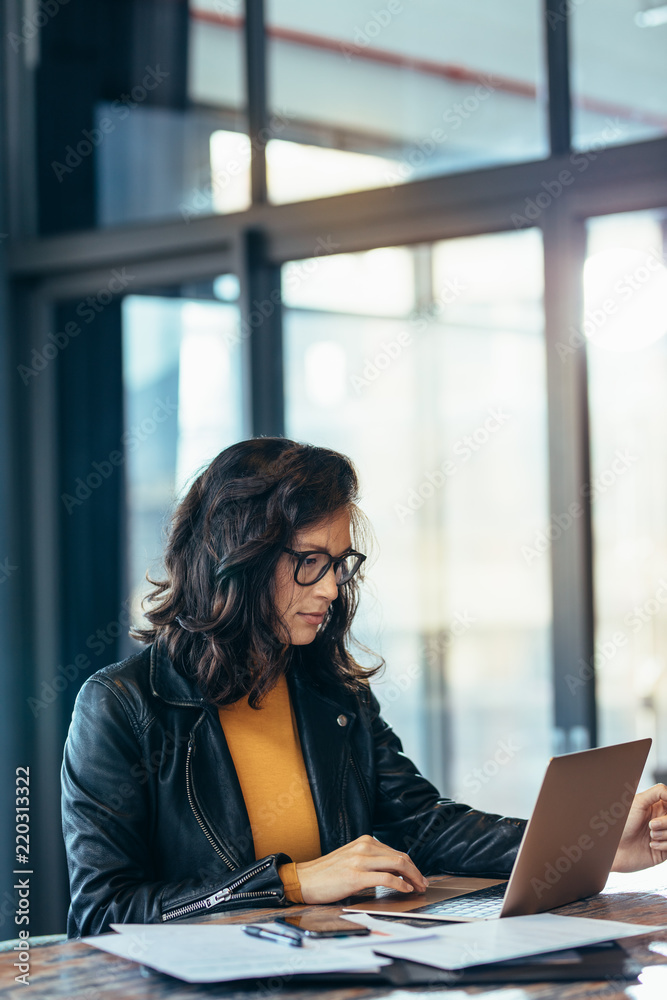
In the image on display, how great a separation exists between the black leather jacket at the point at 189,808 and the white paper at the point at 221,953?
0.21 metres

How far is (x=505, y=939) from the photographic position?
4.14 feet

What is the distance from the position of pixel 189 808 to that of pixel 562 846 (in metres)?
0.56

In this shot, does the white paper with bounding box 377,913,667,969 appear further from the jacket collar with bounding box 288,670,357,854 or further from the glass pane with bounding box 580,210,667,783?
the glass pane with bounding box 580,210,667,783

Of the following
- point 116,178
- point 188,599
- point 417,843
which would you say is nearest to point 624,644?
point 417,843

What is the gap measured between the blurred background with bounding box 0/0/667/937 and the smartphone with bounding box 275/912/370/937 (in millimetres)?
1333

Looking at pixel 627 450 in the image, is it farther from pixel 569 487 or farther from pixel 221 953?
pixel 221 953

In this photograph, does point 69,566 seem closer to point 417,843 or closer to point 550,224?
point 550,224

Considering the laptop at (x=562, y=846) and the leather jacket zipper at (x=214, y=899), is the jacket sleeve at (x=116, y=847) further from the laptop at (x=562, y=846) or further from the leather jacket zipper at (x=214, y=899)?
the laptop at (x=562, y=846)

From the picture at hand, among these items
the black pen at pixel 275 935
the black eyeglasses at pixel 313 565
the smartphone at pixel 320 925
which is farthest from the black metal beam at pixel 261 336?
the black pen at pixel 275 935

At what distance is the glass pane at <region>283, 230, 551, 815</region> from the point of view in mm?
3145

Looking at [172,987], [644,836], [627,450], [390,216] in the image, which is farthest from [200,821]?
[390,216]

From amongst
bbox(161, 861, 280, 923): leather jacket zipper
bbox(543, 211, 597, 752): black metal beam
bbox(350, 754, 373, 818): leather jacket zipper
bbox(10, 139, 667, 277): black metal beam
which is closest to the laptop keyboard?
bbox(161, 861, 280, 923): leather jacket zipper

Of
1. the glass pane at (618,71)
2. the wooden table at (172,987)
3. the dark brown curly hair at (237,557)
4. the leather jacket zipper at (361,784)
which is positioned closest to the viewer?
the wooden table at (172,987)

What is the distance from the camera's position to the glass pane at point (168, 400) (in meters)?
3.39
